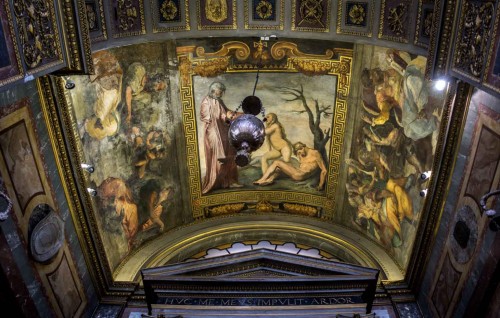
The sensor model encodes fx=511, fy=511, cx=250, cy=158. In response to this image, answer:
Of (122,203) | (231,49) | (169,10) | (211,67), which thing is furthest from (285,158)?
(169,10)

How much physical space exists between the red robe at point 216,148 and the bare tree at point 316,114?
138 cm

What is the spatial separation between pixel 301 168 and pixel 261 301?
349cm

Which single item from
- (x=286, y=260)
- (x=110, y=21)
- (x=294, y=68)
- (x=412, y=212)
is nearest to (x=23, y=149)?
(x=110, y=21)

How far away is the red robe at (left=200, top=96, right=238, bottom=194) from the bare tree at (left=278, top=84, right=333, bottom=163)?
54.1 inches

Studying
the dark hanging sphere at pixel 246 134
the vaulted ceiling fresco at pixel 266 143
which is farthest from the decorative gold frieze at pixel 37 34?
the dark hanging sphere at pixel 246 134

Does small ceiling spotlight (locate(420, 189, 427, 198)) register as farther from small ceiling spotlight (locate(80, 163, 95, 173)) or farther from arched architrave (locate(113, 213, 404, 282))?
small ceiling spotlight (locate(80, 163, 95, 173))

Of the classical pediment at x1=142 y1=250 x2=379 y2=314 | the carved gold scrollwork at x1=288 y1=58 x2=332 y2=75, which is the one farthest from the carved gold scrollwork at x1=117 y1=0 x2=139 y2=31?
the classical pediment at x1=142 y1=250 x2=379 y2=314

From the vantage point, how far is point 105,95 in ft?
29.1

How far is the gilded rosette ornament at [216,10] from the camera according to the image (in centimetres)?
884

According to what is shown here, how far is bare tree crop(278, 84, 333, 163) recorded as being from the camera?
10375mm

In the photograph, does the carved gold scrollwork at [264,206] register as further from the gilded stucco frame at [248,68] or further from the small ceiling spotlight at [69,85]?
the small ceiling spotlight at [69,85]

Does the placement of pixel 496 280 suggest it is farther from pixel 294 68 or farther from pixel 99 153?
pixel 99 153

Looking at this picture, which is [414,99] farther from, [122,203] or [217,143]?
[122,203]

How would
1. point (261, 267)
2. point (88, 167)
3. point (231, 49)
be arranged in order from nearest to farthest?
point (88, 167)
point (261, 267)
point (231, 49)
